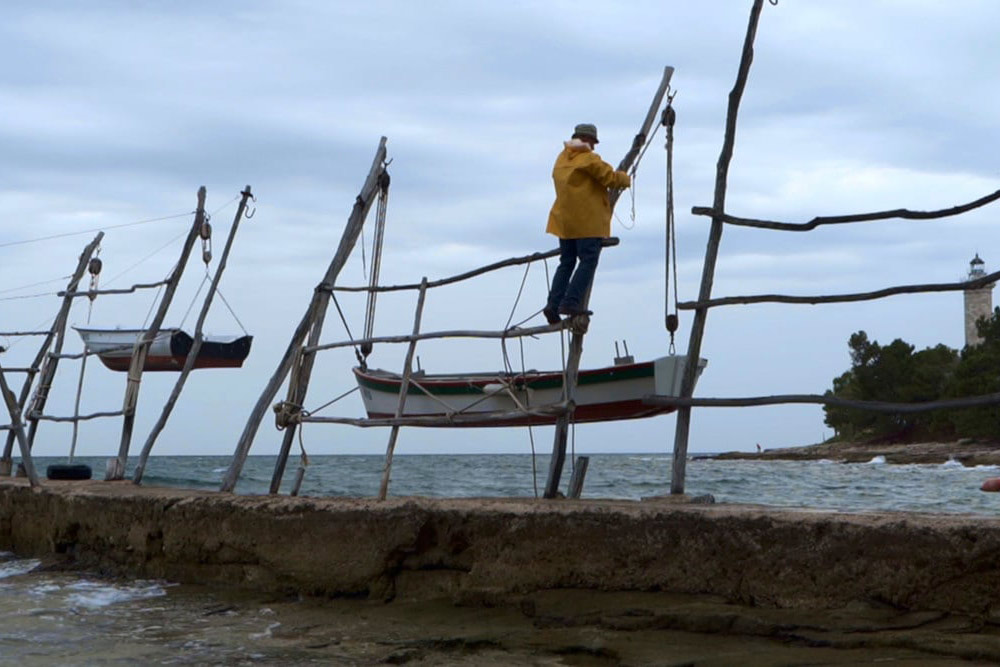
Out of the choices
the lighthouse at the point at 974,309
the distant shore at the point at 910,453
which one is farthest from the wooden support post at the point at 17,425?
the lighthouse at the point at 974,309

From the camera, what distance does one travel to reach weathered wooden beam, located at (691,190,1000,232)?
4.55m

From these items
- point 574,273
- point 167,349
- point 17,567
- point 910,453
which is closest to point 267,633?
point 574,273

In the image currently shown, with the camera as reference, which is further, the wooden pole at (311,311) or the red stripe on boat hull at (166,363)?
the red stripe on boat hull at (166,363)

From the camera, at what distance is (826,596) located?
4.09 metres

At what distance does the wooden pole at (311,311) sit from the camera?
7.05 metres

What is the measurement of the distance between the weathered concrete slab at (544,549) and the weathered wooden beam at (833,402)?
416 millimetres

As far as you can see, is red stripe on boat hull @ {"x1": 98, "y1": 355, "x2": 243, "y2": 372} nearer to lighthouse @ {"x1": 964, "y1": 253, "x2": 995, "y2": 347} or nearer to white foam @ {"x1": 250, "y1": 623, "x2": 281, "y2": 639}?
white foam @ {"x1": 250, "y1": 623, "x2": 281, "y2": 639}

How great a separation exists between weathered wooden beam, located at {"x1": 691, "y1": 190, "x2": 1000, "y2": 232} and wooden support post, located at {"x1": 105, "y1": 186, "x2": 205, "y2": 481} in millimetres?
5722

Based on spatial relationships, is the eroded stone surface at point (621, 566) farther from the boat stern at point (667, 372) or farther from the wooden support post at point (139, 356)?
the wooden support post at point (139, 356)

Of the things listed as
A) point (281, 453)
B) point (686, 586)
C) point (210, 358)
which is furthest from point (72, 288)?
point (686, 586)

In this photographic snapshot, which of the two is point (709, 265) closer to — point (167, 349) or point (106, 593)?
point (106, 593)

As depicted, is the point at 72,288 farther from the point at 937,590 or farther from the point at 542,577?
the point at 937,590

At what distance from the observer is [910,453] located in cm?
4550

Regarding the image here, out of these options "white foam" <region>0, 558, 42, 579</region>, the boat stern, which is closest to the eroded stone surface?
"white foam" <region>0, 558, 42, 579</region>
